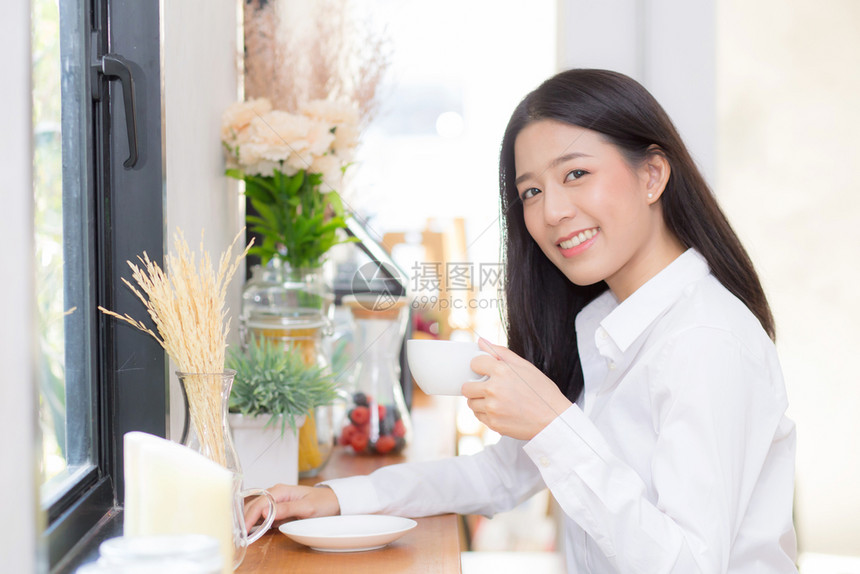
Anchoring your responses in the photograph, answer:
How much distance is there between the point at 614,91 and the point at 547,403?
41 cm

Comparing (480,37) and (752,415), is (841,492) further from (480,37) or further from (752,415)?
(480,37)

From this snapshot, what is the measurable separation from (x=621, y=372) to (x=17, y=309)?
752mm

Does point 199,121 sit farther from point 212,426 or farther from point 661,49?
point 661,49

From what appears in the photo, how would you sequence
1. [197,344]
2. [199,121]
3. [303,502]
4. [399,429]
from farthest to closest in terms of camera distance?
[399,429] < [199,121] < [303,502] < [197,344]

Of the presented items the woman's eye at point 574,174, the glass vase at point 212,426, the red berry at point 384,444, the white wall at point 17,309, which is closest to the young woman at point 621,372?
the woman's eye at point 574,174

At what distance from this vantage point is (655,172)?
103 centimetres

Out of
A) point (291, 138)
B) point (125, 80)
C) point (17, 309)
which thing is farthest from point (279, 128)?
point (17, 309)

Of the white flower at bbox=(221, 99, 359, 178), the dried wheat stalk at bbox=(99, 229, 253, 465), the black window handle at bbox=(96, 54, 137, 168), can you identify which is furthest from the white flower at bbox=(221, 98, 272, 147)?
the dried wheat stalk at bbox=(99, 229, 253, 465)

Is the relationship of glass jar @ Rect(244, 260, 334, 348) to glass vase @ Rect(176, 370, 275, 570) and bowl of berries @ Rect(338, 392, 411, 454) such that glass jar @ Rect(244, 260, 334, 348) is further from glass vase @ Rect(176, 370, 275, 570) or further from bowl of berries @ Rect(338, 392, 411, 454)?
glass vase @ Rect(176, 370, 275, 570)

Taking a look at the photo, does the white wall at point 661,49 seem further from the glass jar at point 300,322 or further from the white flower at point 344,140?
the glass jar at point 300,322

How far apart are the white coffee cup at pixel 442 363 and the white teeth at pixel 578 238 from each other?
230mm

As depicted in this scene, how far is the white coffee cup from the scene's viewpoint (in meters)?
0.86

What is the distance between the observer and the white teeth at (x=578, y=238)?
1009 mm

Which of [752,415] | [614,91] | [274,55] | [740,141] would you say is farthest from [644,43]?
[752,415]
